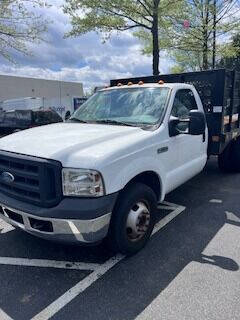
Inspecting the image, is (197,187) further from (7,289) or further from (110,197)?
(7,289)

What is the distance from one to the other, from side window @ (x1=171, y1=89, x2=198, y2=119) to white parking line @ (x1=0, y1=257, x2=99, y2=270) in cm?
221

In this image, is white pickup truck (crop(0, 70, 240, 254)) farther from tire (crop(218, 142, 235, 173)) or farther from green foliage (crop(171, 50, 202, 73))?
green foliage (crop(171, 50, 202, 73))

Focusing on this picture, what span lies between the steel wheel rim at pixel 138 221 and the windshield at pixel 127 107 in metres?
1.08

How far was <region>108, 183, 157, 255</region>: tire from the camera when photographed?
138 inches

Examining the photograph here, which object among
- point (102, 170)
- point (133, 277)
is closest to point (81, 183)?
point (102, 170)

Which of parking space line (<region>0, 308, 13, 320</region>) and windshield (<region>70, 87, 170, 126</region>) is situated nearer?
parking space line (<region>0, 308, 13, 320</region>)

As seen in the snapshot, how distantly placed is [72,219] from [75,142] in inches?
32.5

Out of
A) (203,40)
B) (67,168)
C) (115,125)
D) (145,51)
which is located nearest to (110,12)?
(145,51)

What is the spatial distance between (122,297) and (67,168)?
127 centimetres

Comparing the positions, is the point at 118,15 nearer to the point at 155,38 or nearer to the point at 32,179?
the point at 155,38

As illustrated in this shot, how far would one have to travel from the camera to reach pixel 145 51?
57.1 ft

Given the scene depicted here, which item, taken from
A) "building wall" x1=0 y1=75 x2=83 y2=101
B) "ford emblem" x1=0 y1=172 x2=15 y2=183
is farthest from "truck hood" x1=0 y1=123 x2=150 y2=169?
"building wall" x1=0 y1=75 x2=83 y2=101

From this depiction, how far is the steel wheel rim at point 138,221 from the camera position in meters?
3.68

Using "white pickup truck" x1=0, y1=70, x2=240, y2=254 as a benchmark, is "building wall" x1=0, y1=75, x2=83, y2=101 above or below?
above
